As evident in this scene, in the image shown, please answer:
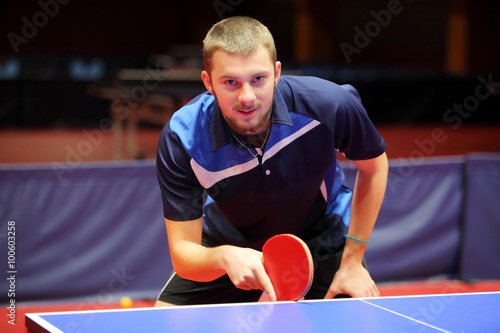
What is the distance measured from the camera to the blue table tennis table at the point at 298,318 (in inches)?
75.5

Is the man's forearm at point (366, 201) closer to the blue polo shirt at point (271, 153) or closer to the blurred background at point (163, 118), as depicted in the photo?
the blue polo shirt at point (271, 153)

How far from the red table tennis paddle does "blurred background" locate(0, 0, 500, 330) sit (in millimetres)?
2444

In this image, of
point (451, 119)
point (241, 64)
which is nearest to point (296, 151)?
point (241, 64)

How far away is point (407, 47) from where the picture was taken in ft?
54.5

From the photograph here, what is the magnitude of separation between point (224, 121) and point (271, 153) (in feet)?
0.69

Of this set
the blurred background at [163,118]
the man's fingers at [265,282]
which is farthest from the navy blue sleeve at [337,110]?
the blurred background at [163,118]

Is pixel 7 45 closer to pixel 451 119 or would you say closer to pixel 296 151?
pixel 451 119

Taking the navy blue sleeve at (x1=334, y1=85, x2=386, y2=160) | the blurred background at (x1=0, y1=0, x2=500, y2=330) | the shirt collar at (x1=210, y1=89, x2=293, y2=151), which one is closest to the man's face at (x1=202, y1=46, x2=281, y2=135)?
the shirt collar at (x1=210, y1=89, x2=293, y2=151)

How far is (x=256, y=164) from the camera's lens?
2.44 metres

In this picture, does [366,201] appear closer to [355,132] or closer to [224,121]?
[355,132]

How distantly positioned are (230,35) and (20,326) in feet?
8.51

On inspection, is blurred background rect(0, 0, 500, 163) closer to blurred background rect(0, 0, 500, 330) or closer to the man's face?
blurred background rect(0, 0, 500, 330)

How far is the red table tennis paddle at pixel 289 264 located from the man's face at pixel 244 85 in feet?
1.36

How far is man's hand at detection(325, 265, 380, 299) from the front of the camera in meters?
2.52
